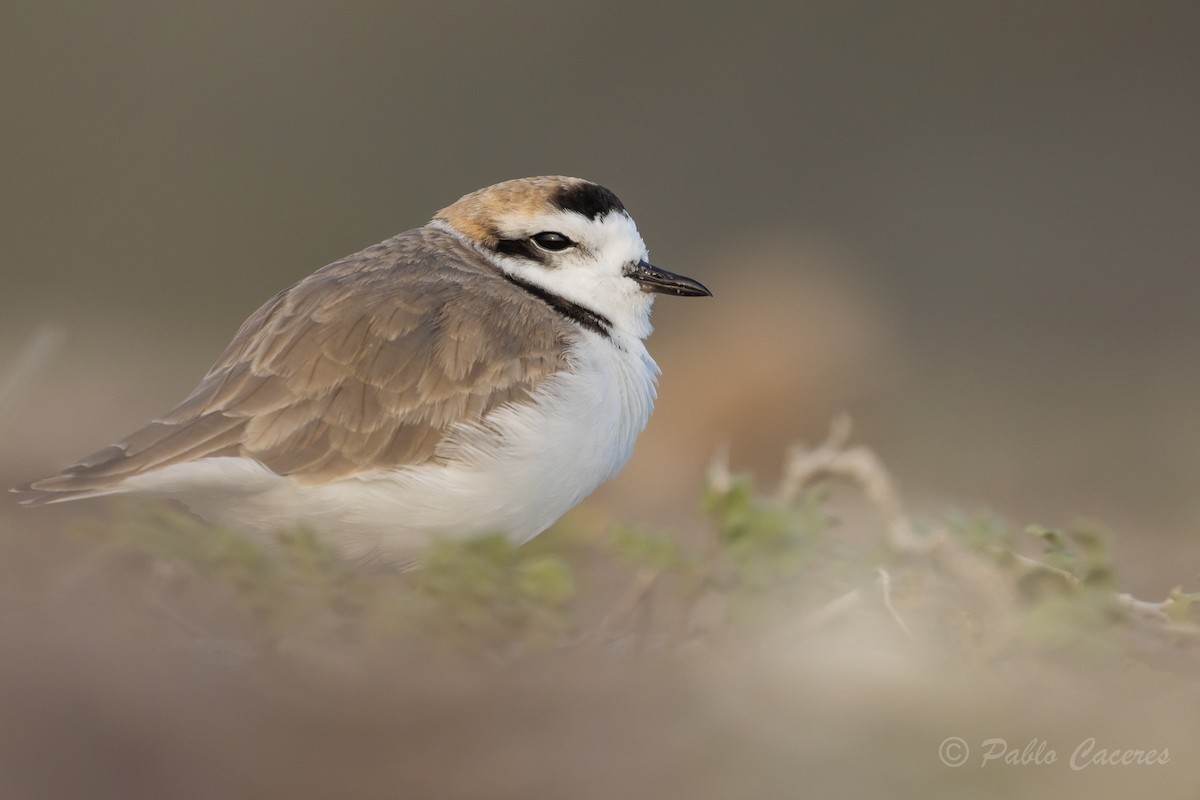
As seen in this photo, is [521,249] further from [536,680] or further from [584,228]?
A: [536,680]

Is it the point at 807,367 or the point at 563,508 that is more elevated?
the point at 807,367

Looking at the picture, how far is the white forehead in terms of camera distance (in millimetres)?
4578

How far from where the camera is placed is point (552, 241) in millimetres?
4602

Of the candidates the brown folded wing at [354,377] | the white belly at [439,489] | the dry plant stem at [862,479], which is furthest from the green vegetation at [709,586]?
the brown folded wing at [354,377]

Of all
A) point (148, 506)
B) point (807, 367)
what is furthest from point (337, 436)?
point (807, 367)

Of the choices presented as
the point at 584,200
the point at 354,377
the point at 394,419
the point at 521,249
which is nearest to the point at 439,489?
the point at 394,419

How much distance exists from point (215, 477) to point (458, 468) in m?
0.67

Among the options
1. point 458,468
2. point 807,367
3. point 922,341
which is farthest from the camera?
point 922,341

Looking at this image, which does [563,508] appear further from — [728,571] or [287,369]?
[287,369]

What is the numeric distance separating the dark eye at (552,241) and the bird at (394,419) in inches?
9.1

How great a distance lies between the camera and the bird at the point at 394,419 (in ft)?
11.9

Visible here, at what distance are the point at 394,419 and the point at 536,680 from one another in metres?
1.49

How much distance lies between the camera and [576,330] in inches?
173

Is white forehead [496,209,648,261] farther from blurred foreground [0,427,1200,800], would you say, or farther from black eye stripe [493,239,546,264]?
blurred foreground [0,427,1200,800]
